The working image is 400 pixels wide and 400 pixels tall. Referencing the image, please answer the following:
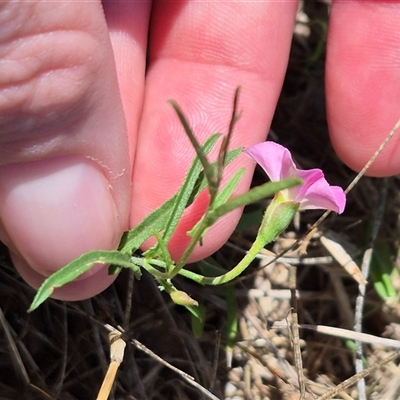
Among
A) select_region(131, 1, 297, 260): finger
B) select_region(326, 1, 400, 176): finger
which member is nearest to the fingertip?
select_region(131, 1, 297, 260): finger

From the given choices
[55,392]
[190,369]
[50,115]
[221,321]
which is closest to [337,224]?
[221,321]

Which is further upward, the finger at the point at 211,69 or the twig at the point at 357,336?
the finger at the point at 211,69

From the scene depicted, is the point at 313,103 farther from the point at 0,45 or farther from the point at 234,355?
the point at 0,45

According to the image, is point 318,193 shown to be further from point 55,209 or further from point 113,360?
point 113,360

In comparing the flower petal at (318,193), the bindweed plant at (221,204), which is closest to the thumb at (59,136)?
the bindweed plant at (221,204)

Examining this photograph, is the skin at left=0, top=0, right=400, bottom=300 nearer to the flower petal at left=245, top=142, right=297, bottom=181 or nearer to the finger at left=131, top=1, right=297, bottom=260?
the finger at left=131, top=1, right=297, bottom=260

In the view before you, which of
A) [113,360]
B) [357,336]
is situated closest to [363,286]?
[357,336]

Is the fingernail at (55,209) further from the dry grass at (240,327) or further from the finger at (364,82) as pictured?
the finger at (364,82)

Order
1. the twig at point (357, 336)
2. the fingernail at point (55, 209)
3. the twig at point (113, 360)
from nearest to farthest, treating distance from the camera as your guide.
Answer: the fingernail at point (55, 209) → the twig at point (113, 360) → the twig at point (357, 336)
